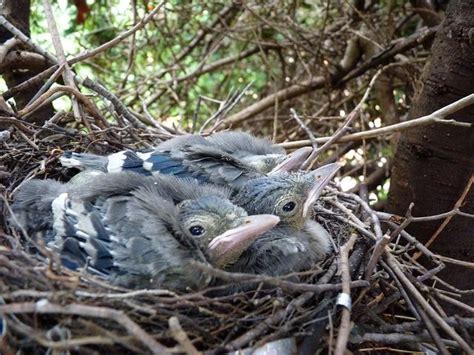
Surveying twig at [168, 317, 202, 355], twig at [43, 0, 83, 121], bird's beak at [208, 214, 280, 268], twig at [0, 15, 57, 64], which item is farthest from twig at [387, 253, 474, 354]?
Answer: twig at [0, 15, 57, 64]

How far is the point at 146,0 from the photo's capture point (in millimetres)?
2494

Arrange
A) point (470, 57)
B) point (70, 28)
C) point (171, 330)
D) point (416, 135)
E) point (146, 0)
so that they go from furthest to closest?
point (70, 28), point (146, 0), point (416, 135), point (470, 57), point (171, 330)

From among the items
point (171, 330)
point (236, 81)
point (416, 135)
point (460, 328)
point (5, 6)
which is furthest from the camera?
point (236, 81)

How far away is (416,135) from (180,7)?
159 cm

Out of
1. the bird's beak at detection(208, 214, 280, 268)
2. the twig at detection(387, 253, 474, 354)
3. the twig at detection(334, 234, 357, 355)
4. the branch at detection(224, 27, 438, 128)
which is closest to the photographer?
the twig at detection(334, 234, 357, 355)

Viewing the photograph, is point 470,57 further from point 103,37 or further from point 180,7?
point 103,37

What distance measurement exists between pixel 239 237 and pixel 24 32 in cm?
116

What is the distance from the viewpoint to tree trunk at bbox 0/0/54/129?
2008mm

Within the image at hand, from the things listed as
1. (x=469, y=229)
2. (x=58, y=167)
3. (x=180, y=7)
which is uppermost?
(x=180, y=7)

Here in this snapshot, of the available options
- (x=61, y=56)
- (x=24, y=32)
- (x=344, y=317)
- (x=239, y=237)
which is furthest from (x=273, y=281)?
(x=24, y=32)

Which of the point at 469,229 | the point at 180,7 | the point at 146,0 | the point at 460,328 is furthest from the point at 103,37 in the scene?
the point at 460,328

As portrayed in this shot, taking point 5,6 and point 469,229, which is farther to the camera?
point 5,6

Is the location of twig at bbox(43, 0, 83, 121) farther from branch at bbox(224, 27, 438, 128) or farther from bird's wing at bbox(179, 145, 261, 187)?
branch at bbox(224, 27, 438, 128)

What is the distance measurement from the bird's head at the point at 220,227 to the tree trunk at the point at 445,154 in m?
0.63
